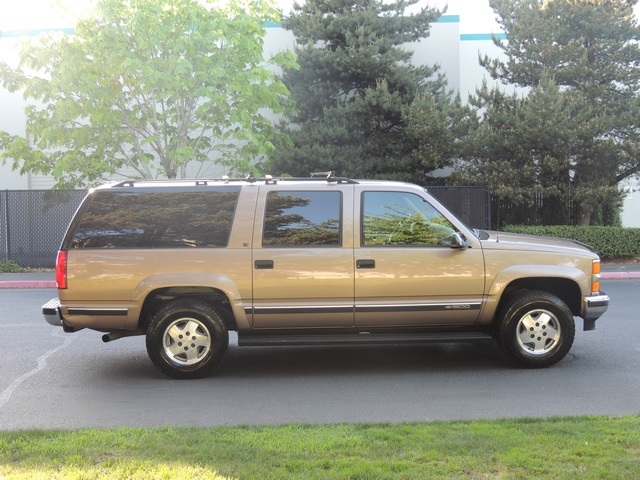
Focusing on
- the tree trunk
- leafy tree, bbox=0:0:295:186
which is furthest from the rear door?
the tree trunk

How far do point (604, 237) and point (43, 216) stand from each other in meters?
15.8

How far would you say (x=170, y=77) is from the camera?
706 inches

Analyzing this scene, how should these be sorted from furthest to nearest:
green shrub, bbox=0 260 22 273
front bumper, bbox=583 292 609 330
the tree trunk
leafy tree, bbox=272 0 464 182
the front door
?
leafy tree, bbox=272 0 464 182 < the tree trunk < green shrub, bbox=0 260 22 273 < front bumper, bbox=583 292 609 330 < the front door

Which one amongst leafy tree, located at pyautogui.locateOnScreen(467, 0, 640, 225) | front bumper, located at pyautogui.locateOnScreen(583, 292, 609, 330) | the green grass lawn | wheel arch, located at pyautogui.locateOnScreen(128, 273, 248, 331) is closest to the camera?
the green grass lawn

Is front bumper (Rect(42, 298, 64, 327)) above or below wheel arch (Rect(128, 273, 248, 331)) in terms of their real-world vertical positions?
below

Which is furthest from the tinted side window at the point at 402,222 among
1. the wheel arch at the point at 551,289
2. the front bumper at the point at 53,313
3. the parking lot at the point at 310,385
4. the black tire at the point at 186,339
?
the front bumper at the point at 53,313

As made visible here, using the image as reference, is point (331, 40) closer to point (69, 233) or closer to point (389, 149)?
point (389, 149)

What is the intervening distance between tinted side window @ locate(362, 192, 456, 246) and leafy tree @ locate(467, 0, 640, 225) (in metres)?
13.5

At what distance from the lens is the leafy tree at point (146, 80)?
18.0 metres

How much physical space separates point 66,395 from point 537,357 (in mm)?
4626

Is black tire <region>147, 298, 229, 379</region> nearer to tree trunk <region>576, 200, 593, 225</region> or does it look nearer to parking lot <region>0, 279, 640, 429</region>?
parking lot <region>0, 279, 640, 429</region>

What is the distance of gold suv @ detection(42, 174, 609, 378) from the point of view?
23.5 feet

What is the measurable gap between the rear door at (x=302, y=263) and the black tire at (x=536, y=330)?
162 cm

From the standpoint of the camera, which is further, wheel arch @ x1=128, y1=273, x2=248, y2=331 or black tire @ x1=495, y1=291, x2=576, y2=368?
black tire @ x1=495, y1=291, x2=576, y2=368
